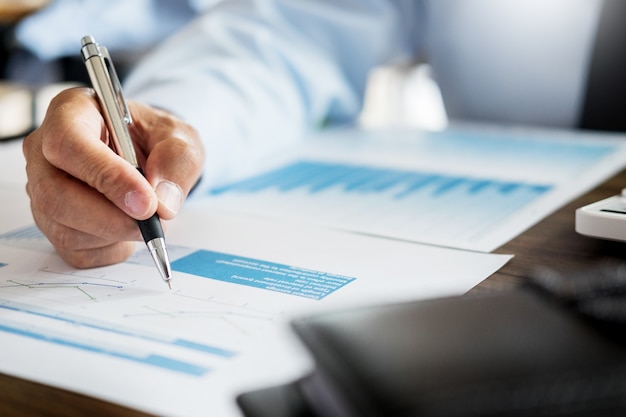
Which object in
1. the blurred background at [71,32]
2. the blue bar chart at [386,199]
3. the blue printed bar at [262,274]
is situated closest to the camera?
the blue printed bar at [262,274]

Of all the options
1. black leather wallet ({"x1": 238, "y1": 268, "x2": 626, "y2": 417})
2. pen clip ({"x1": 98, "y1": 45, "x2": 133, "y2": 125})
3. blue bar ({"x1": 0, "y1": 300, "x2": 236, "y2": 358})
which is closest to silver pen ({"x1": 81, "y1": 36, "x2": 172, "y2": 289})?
pen clip ({"x1": 98, "y1": 45, "x2": 133, "y2": 125})

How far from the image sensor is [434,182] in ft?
2.15

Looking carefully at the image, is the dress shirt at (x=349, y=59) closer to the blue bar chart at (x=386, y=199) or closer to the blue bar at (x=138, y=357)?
the blue bar chart at (x=386, y=199)

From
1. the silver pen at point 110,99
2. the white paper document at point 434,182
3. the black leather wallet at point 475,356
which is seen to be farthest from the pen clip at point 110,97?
the black leather wallet at point 475,356

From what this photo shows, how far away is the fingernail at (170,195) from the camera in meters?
0.48

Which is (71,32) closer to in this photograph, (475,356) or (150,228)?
(150,228)

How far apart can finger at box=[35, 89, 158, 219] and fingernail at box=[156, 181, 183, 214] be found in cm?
2

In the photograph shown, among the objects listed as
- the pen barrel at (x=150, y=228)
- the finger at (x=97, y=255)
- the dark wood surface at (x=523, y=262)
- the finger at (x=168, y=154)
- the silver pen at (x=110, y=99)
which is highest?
the silver pen at (x=110, y=99)

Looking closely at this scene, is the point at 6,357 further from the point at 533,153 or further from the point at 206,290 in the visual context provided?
the point at 533,153

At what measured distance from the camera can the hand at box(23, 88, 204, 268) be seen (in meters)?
0.46

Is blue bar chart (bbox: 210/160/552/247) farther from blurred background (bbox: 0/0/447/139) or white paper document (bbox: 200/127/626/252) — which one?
blurred background (bbox: 0/0/447/139)

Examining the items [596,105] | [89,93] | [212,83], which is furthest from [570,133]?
[89,93]

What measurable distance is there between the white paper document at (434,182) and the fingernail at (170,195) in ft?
0.34

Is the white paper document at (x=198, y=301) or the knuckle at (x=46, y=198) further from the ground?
the knuckle at (x=46, y=198)
